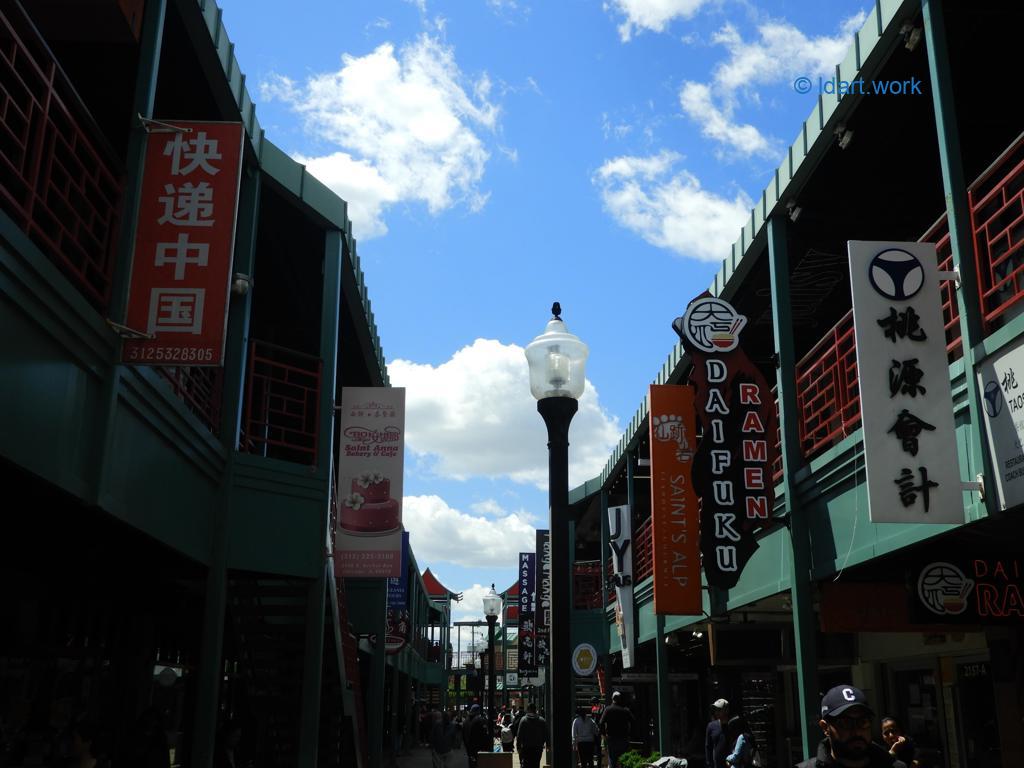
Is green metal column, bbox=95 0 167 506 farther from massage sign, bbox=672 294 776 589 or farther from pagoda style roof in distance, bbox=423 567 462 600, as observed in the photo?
pagoda style roof in distance, bbox=423 567 462 600

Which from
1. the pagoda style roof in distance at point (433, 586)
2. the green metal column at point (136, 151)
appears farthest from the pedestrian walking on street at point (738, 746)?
the pagoda style roof in distance at point (433, 586)

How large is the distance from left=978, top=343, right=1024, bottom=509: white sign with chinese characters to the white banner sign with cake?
10021 millimetres

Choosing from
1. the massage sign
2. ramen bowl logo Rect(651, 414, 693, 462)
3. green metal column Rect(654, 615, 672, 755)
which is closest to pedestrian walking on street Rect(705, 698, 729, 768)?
the massage sign

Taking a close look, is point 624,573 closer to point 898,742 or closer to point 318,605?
point 318,605

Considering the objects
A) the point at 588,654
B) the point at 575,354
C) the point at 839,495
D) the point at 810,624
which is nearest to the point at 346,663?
the point at 810,624

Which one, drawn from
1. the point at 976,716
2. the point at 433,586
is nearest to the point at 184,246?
the point at 976,716

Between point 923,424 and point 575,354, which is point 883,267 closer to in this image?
point 923,424

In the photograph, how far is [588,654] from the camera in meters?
28.9

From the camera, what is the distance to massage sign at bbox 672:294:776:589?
1263 cm

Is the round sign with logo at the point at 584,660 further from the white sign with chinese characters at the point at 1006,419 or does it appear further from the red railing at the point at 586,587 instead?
the white sign with chinese characters at the point at 1006,419

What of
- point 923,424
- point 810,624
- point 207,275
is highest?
point 207,275

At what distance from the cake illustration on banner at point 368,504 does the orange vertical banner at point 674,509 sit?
13.9 feet

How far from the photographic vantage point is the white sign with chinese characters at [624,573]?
22788mm

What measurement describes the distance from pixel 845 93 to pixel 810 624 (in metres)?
6.02
